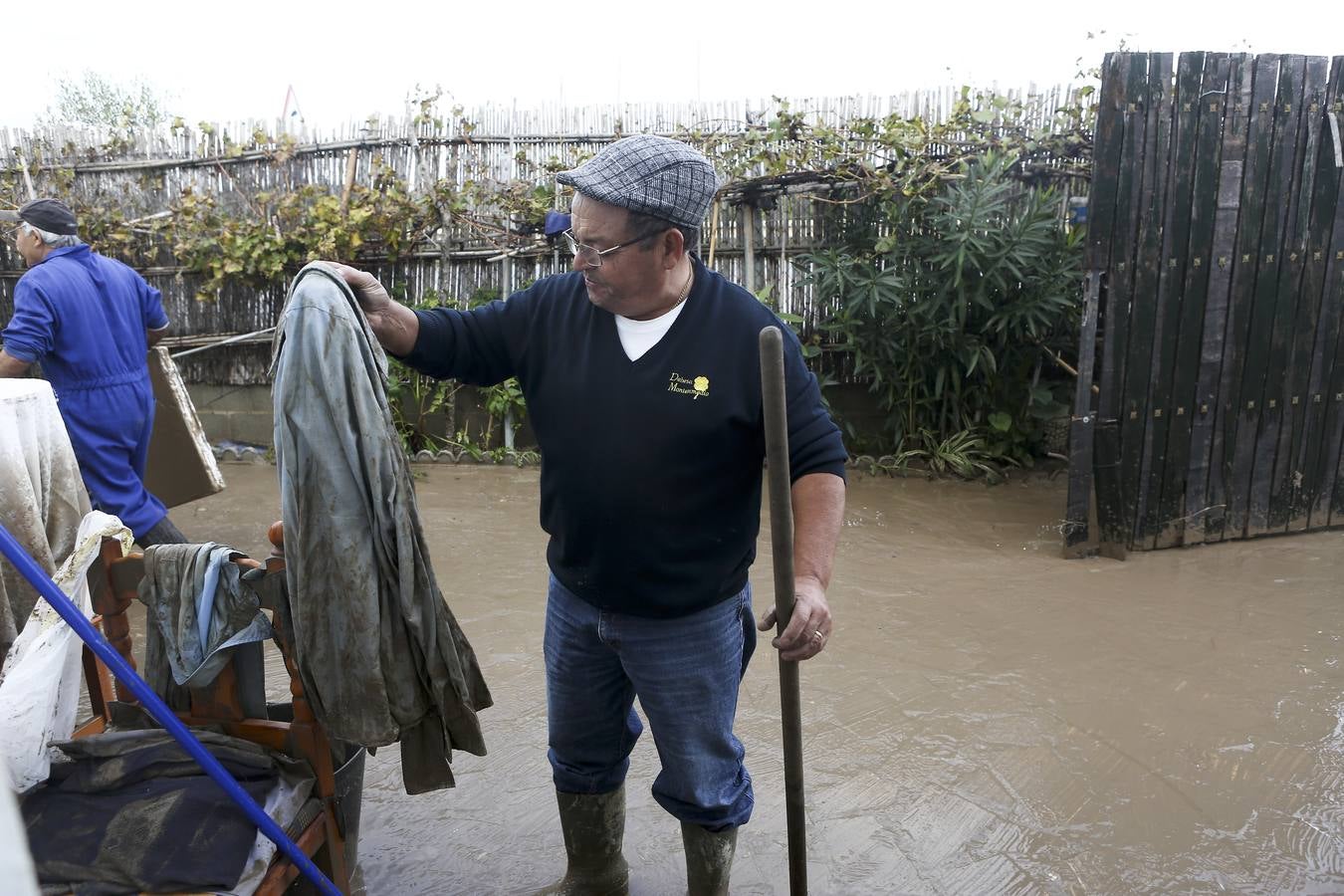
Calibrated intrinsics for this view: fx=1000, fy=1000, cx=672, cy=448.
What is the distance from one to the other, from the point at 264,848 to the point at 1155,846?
240cm

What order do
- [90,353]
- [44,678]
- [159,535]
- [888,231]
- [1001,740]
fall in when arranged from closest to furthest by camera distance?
1. [44,678]
2. [1001,740]
3. [90,353]
4. [159,535]
5. [888,231]

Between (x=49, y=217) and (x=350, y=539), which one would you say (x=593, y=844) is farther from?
(x=49, y=217)

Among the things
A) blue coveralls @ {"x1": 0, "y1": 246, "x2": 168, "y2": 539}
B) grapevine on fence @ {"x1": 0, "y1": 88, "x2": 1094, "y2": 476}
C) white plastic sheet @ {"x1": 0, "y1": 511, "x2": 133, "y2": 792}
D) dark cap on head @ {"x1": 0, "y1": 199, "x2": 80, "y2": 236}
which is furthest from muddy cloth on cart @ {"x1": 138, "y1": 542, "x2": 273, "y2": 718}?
grapevine on fence @ {"x1": 0, "y1": 88, "x2": 1094, "y2": 476}

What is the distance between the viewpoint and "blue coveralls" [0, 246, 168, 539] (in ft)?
13.3

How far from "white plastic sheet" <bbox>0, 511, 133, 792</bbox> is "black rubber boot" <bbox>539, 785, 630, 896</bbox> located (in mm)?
1188

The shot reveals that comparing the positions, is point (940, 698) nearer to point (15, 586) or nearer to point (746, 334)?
point (746, 334)

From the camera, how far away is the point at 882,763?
3.33 metres

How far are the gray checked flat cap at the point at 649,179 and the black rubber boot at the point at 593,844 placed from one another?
4.93ft

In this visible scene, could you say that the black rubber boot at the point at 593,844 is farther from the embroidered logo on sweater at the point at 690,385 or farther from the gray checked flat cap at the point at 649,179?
the gray checked flat cap at the point at 649,179

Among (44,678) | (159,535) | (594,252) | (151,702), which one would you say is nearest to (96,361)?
(159,535)

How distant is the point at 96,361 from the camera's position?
4.21 meters

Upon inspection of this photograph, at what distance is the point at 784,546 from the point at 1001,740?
185cm

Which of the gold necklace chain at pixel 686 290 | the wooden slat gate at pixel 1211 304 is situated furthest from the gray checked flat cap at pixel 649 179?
the wooden slat gate at pixel 1211 304

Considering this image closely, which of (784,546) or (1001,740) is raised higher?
(784,546)
